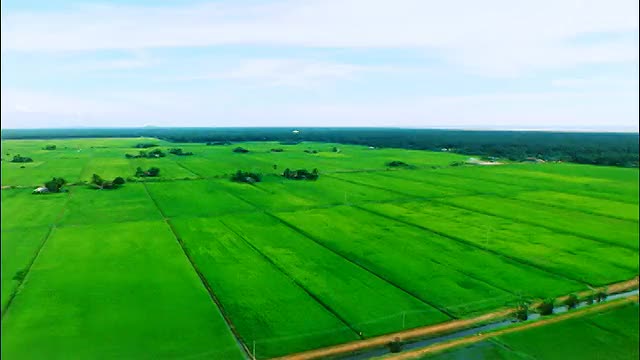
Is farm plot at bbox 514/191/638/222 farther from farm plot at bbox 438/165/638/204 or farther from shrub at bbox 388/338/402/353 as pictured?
shrub at bbox 388/338/402/353

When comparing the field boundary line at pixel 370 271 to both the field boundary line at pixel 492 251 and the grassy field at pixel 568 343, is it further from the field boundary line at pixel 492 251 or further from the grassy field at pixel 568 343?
the field boundary line at pixel 492 251

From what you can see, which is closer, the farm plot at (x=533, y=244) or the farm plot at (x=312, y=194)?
the farm plot at (x=533, y=244)

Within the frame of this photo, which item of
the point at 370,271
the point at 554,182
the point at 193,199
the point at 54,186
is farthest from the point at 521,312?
the point at 54,186

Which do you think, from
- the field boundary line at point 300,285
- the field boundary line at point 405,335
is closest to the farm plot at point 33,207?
the field boundary line at point 300,285

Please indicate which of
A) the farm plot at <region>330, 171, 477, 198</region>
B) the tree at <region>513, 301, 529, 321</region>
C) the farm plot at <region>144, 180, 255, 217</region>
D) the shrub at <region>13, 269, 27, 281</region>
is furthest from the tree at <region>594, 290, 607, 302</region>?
the shrub at <region>13, 269, 27, 281</region>

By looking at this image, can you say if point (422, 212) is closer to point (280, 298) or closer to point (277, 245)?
point (277, 245)

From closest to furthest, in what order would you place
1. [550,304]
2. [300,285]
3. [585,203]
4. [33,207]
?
[550,304] < [300,285] < [33,207] < [585,203]

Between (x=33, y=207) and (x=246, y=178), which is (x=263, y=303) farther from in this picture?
(x=246, y=178)
